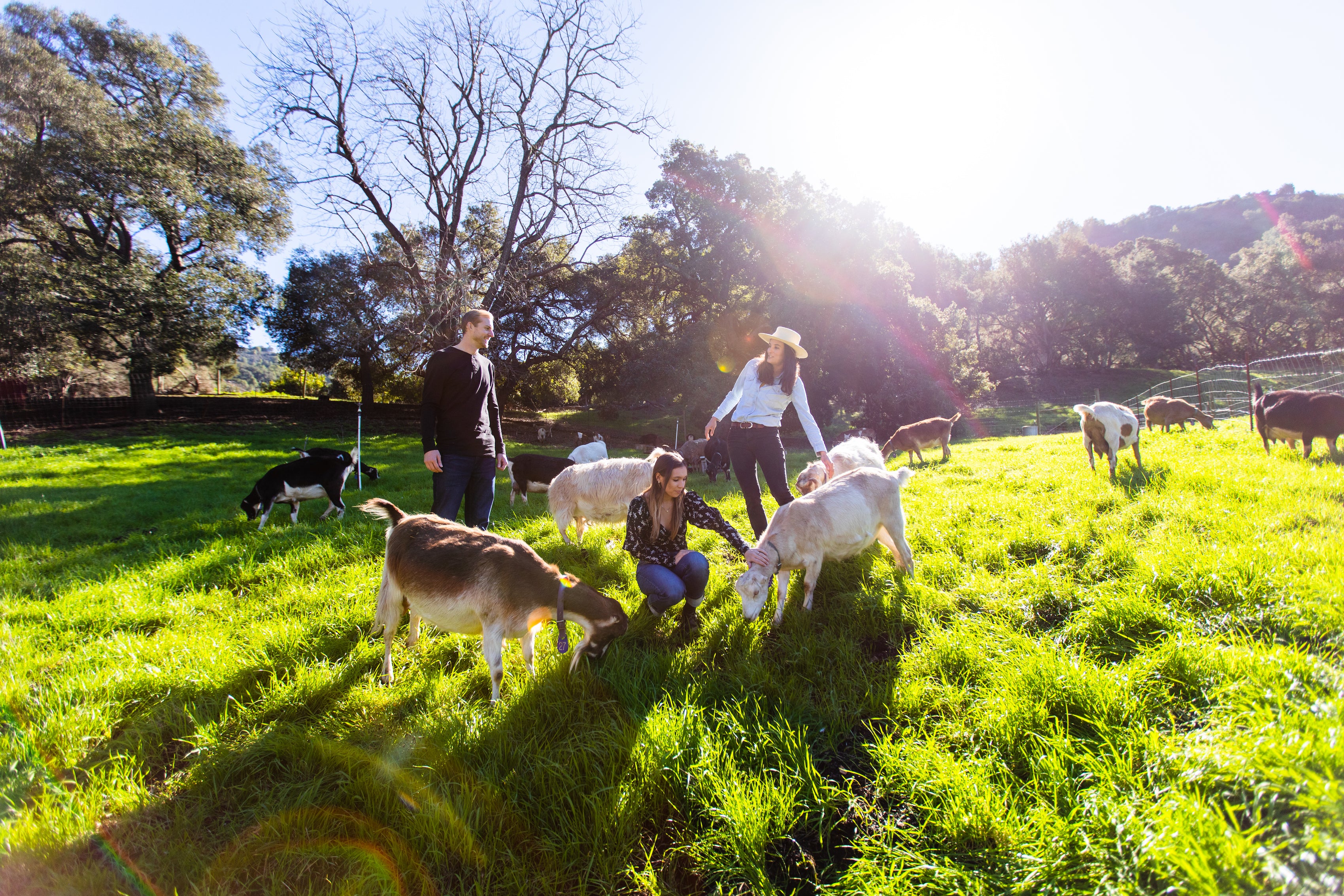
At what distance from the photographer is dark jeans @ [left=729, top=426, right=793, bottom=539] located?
5418 mm

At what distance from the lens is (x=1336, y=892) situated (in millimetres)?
1417

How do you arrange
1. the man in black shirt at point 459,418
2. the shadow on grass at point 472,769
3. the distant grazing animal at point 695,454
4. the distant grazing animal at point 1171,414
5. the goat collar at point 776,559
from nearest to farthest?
1. the shadow on grass at point 472,769
2. the goat collar at point 776,559
3. the man in black shirt at point 459,418
4. the distant grazing animal at point 1171,414
5. the distant grazing animal at point 695,454

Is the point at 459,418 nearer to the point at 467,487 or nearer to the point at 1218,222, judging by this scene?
the point at 467,487

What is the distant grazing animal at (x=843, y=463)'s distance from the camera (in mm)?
7012

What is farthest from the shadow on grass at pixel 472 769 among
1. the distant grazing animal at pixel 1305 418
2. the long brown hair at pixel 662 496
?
the distant grazing animal at pixel 1305 418

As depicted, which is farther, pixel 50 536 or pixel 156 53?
pixel 156 53

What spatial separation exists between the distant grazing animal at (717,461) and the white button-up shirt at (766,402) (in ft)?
22.0

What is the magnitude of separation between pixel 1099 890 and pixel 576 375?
2621cm

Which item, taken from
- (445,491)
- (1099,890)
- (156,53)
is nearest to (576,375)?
(445,491)

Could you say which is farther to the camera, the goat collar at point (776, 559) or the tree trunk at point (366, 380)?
the tree trunk at point (366, 380)

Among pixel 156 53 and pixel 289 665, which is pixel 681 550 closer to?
pixel 289 665

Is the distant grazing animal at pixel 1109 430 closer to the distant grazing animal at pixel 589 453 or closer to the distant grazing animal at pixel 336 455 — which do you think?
the distant grazing animal at pixel 589 453

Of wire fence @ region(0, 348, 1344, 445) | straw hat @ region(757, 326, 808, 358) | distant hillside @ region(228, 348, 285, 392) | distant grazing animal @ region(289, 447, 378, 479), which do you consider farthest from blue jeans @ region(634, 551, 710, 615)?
distant hillside @ region(228, 348, 285, 392)

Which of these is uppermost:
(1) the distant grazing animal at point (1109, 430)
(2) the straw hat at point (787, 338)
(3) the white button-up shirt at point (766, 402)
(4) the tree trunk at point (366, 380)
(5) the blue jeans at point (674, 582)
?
(4) the tree trunk at point (366, 380)
